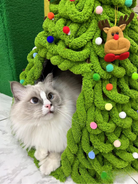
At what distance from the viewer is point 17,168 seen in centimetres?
90

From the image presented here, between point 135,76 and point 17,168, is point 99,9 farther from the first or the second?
point 17,168

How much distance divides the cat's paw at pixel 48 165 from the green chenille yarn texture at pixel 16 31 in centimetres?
86

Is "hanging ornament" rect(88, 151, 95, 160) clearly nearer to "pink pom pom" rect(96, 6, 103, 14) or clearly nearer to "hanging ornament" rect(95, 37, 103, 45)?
"hanging ornament" rect(95, 37, 103, 45)

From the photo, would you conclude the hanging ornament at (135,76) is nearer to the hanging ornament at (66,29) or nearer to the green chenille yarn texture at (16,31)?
the hanging ornament at (66,29)

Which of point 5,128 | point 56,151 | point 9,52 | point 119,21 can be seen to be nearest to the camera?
point 119,21

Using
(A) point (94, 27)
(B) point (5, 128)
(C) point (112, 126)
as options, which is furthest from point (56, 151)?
(A) point (94, 27)

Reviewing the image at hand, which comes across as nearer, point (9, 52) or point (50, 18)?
point (50, 18)

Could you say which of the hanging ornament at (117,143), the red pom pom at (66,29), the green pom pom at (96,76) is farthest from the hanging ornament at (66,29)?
the hanging ornament at (117,143)

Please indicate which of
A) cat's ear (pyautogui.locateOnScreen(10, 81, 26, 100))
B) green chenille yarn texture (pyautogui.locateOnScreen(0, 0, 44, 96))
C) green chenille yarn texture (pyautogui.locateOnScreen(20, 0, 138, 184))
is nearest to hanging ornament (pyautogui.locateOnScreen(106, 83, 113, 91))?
green chenille yarn texture (pyautogui.locateOnScreen(20, 0, 138, 184))

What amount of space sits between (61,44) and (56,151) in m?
0.60

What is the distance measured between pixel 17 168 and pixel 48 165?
196 millimetres

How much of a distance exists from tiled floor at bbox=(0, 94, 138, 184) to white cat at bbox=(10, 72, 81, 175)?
0.06m

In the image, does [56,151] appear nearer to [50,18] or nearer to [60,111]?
[60,111]

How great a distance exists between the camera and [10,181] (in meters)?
0.83
